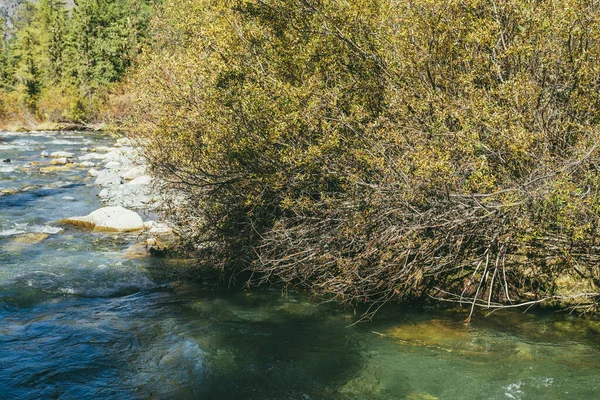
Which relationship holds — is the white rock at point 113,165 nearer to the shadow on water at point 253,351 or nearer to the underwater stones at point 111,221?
the underwater stones at point 111,221

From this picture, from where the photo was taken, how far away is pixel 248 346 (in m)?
7.39

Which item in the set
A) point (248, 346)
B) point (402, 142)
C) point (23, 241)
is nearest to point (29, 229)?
point (23, 241)

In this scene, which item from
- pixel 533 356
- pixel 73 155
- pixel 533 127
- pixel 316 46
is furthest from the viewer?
pixel 73 155

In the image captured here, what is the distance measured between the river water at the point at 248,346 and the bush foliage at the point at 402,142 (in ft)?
2.13

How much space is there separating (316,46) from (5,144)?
32014 mm

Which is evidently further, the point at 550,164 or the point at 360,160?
the point at 360,160

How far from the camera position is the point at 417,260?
775cm

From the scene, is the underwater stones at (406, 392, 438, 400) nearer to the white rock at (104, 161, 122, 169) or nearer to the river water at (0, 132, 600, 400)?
the river water at (0, 132, 600, 400)

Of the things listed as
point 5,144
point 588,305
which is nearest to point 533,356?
point 588,305

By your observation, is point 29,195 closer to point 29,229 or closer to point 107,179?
point 107,179

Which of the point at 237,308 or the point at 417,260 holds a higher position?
the point at 417,260

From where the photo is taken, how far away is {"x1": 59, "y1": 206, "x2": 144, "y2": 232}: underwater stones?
13938 mm

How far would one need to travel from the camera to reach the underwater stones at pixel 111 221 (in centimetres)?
1394

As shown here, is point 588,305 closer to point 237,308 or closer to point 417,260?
point 417,260
